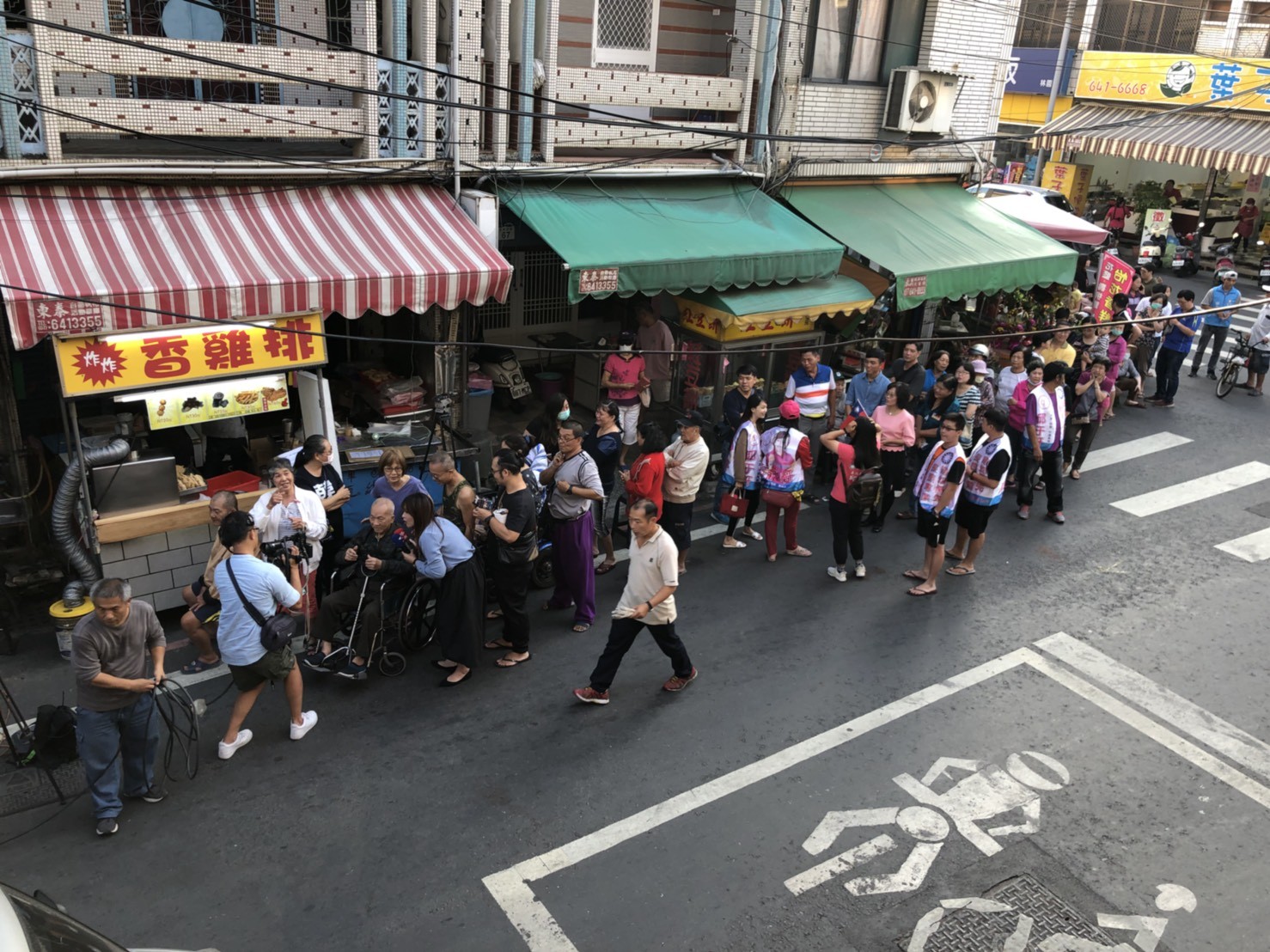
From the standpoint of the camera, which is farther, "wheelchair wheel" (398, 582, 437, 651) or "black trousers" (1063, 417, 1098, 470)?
"black trousers" (1063, 417, 1098, 470)

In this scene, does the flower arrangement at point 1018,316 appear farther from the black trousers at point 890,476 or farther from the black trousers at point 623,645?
the black trousers at point 623,645

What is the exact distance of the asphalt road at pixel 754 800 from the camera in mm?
5684

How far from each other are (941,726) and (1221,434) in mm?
9498

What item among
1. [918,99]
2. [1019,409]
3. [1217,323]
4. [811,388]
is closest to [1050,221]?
[1217,323]

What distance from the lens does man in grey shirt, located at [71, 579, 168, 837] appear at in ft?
18.6

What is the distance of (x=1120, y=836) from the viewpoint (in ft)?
21.4

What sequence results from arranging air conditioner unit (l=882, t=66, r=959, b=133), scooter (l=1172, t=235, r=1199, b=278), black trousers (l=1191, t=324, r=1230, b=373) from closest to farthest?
air conditioner unit (l=882, t=66, r=959, b=133) < black trousers (l=1191, t=324, r=1230, b=373) < scooter (l=1172, t=235, r=1199, b=278)

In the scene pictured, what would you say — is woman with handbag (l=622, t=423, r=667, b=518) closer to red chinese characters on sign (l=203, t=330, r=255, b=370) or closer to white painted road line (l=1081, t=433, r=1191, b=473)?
red chinese characters on sign (l=203, t=330, r=255, b=370)

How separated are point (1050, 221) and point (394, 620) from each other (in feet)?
48.7

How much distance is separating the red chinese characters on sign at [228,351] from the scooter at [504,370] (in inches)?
165

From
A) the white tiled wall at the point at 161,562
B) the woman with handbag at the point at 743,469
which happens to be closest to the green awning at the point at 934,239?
the woman with handbag at the point at 743,469

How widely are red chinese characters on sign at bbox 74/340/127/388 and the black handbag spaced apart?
2.42 meters

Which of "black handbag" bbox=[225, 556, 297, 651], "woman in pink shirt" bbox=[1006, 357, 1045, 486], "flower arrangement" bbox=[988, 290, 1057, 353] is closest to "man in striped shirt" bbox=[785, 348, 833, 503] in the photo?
"woman in pink shirt" bbox=[1006, 357, 1045, 486]

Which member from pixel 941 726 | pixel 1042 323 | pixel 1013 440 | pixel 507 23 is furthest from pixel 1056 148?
pixel 941 726
